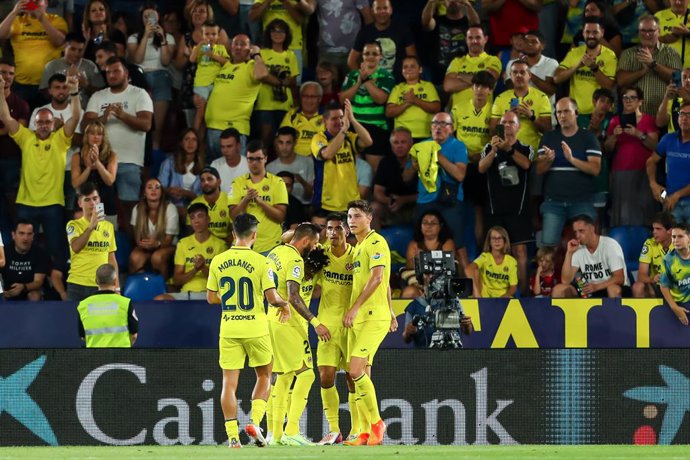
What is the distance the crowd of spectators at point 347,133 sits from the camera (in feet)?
52.3

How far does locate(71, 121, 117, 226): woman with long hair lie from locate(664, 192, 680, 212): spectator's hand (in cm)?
641

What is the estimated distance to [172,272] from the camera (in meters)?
16.6

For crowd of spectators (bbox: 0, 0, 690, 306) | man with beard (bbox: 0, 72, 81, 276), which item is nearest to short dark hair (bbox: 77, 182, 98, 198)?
crowd of spectators (bbox: 0, 0, 690, 306)

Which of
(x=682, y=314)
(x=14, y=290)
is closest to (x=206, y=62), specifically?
(x=14, y=290)

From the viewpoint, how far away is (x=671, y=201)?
1578cm

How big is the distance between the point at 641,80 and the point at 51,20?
768cm

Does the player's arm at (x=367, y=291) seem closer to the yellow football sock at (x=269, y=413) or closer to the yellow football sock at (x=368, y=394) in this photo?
the yellow football sock at (x=368, y=394)

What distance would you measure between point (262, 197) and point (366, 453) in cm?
595

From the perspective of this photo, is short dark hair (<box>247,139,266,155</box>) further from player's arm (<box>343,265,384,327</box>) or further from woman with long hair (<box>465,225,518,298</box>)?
player's arm (<box>343,265,384,327</box>)

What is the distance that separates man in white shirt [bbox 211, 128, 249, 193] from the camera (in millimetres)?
16797

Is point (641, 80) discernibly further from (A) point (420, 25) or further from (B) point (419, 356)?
(B) point (419, 356)

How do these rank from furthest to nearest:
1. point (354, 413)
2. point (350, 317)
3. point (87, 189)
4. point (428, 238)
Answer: point (428, 238) → point (87, 189) → point (354, 413) → point (350, 317)

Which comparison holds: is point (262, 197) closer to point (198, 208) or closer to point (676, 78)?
point (198, 208)

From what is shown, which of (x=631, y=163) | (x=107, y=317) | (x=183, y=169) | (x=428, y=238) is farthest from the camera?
(x=183, y=169)
